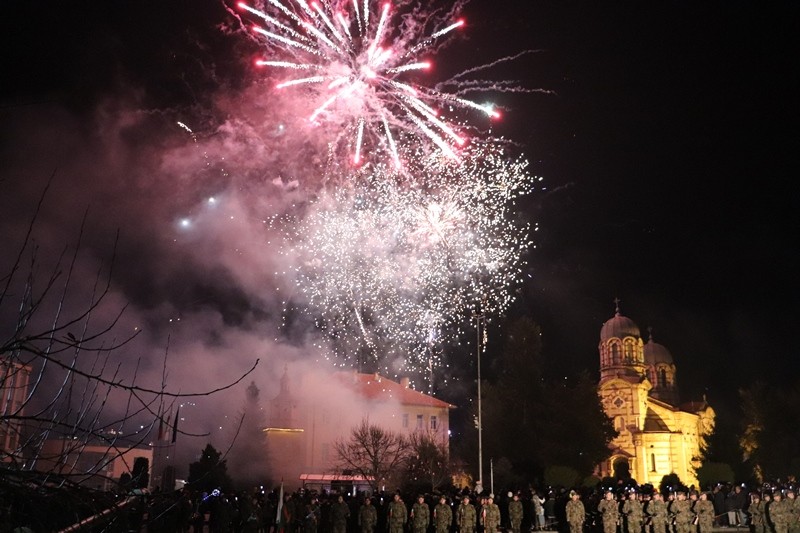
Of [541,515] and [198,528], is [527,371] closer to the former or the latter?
[541,515]

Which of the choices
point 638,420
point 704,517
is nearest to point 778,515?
point 704,517

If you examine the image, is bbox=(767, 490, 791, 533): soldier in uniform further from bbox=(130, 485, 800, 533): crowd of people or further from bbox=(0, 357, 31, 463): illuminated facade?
bbox=(0, 357, 31, 463): illuminated facade

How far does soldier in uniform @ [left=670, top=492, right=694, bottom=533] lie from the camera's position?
1991 cm

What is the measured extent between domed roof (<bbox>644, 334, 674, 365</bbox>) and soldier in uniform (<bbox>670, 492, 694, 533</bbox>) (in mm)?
67387

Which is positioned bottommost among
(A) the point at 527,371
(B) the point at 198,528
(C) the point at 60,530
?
(B) the point at 198,528

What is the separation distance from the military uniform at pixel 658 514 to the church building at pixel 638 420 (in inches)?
1875

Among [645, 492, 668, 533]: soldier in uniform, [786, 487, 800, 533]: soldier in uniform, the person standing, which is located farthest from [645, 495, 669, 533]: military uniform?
the person standing

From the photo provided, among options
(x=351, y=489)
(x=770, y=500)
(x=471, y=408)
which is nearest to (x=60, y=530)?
(x=770, y=500)

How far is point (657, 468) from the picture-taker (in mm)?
68875

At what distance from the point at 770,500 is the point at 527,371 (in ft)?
132

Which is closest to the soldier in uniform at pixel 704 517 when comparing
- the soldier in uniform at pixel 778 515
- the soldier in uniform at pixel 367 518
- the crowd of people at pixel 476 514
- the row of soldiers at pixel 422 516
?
the crowd of people at pixel 476 514

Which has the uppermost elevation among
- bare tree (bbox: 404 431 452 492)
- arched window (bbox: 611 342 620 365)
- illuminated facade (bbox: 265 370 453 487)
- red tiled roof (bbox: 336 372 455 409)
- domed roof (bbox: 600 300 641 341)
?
domed roof (bbox: 600 300 641 341)

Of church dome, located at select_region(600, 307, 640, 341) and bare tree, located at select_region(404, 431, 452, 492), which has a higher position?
church dome, located at select_region(600, 307, 640, 341)

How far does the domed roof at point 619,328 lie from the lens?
242ft
